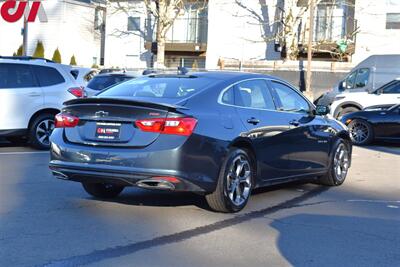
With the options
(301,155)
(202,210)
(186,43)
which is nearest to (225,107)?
(202,210)

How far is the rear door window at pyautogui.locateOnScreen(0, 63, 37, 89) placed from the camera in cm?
1256

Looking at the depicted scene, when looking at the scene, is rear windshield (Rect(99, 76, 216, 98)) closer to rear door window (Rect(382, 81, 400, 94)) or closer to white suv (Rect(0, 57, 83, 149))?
white suv (Rect(0, 57, 83, 149))

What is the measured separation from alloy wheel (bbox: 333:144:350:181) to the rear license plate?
3982 mm

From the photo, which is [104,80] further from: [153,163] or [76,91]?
[153,163]

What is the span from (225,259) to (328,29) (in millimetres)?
31783

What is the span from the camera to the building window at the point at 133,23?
41.5 m

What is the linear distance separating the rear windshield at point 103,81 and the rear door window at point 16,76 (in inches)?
136

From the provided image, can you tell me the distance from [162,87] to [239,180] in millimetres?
1407

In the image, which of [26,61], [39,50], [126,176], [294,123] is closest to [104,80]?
[26,61]

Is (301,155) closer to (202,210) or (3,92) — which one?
(202,210)

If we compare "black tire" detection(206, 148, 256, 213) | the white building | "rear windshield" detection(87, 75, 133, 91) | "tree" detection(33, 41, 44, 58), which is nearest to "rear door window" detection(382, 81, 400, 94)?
"rear windshield" detection(87, 75, 133, 91)

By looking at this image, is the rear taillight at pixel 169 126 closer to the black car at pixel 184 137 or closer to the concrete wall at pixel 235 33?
the black car at pixel 184 137

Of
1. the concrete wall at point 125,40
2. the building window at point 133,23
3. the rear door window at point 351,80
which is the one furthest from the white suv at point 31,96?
the building window at point 133,23

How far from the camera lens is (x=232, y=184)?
7129 mm
